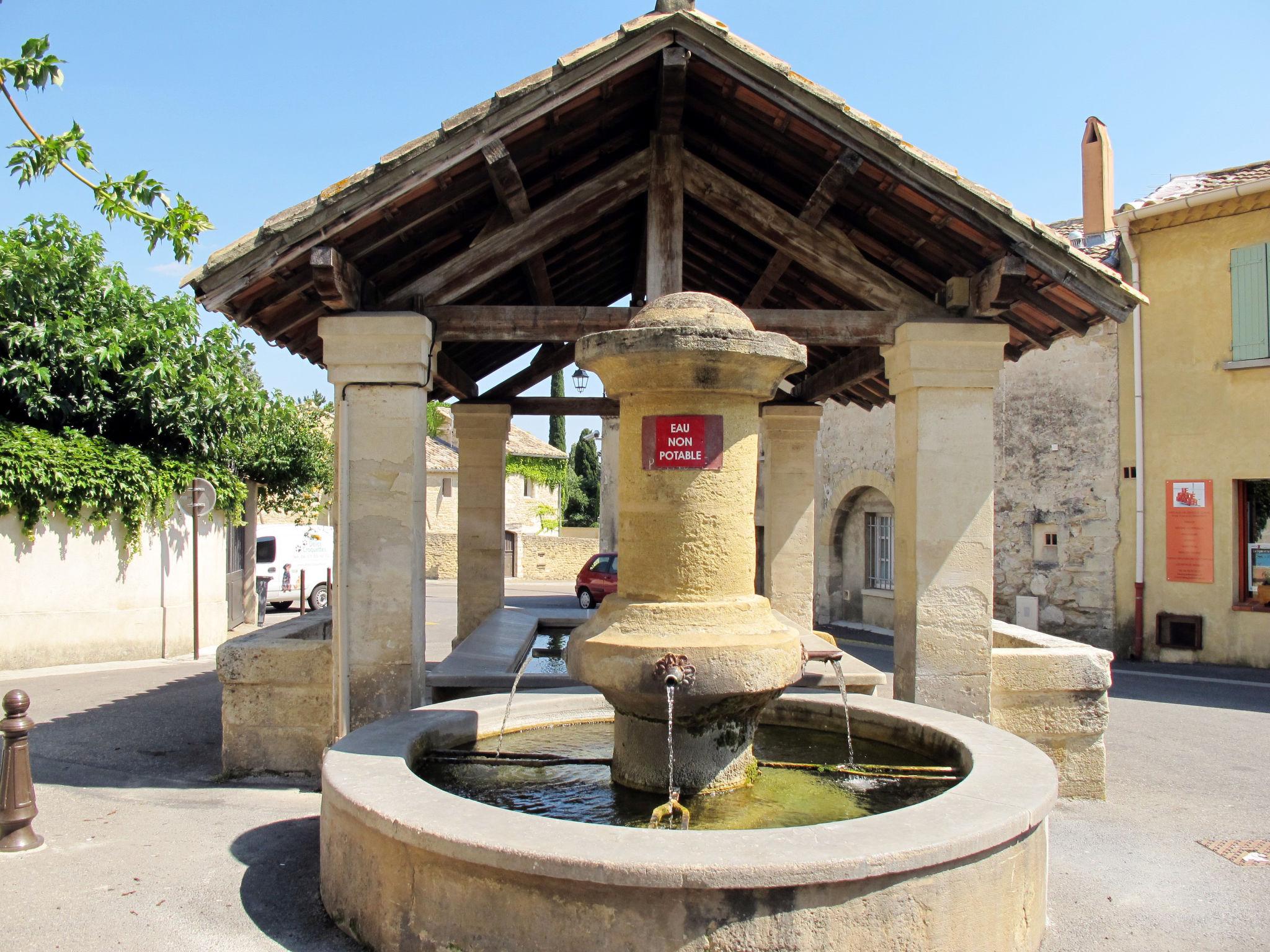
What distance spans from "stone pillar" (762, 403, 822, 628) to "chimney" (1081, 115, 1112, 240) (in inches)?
371

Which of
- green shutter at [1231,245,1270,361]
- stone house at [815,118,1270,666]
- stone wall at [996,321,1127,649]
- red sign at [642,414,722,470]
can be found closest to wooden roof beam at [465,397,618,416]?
stone house at [815,118,1270,666]

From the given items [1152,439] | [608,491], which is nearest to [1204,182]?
[1152,439]

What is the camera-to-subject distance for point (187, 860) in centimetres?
466

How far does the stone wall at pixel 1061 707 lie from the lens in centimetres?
616

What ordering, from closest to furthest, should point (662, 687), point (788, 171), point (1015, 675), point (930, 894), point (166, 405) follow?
1. point (930, 894)
2. point (662, 687)
3. point (1015, 675)
4. point (788, 171)
5. point (166, 405)

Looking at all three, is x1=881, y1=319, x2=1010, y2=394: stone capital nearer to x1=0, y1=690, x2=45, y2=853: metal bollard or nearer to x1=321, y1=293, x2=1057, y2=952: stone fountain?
x1=321, y1=293, x2=1057, y2=952: stone fountain

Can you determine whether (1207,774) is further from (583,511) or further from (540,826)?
(583,511)

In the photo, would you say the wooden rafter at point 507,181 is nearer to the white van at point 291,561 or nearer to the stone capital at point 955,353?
the stone capital at point 955,353

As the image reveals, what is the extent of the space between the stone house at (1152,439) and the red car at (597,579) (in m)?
7.67

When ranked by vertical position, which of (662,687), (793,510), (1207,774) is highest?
(793,510)

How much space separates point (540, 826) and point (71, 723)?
281 inches

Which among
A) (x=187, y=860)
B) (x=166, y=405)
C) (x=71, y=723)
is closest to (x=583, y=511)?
(x=166, y=405)

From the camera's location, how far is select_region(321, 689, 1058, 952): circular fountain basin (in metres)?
2.93

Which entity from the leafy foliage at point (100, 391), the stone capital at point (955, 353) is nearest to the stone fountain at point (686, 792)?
the stone capital at point (955, 353)
